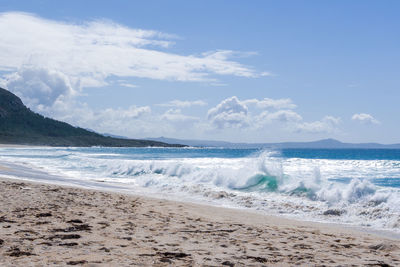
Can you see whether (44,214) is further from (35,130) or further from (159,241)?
(35,130)

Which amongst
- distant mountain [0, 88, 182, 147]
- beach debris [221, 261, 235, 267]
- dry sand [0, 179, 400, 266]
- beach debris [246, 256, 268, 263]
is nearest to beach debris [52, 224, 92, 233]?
dry sand [0, 179, 400, 266]

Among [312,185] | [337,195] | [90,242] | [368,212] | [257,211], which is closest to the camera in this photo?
[90,242]

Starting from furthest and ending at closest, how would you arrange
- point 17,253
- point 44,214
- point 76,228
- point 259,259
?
point 44,214 < point 76,228 < point 259,259 < point 17,253

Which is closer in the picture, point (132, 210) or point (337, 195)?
point (132, 210)

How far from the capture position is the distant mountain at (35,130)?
11429 centimetres

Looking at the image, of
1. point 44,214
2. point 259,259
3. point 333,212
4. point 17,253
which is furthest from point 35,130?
point 259,259

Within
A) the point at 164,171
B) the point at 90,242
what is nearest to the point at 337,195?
the point at 90,242

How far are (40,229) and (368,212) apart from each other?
7731 mm

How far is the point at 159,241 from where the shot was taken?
5.75 m

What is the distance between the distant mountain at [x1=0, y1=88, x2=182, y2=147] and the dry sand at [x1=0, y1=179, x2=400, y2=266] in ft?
349

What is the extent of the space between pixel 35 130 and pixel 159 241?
130369mm

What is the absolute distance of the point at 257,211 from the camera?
434 inches

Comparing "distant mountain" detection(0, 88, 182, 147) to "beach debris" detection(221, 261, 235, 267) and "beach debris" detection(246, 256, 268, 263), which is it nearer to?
"beach debris" detection(246, 256, 268, 263)

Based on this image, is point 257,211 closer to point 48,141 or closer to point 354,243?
point 354,243
